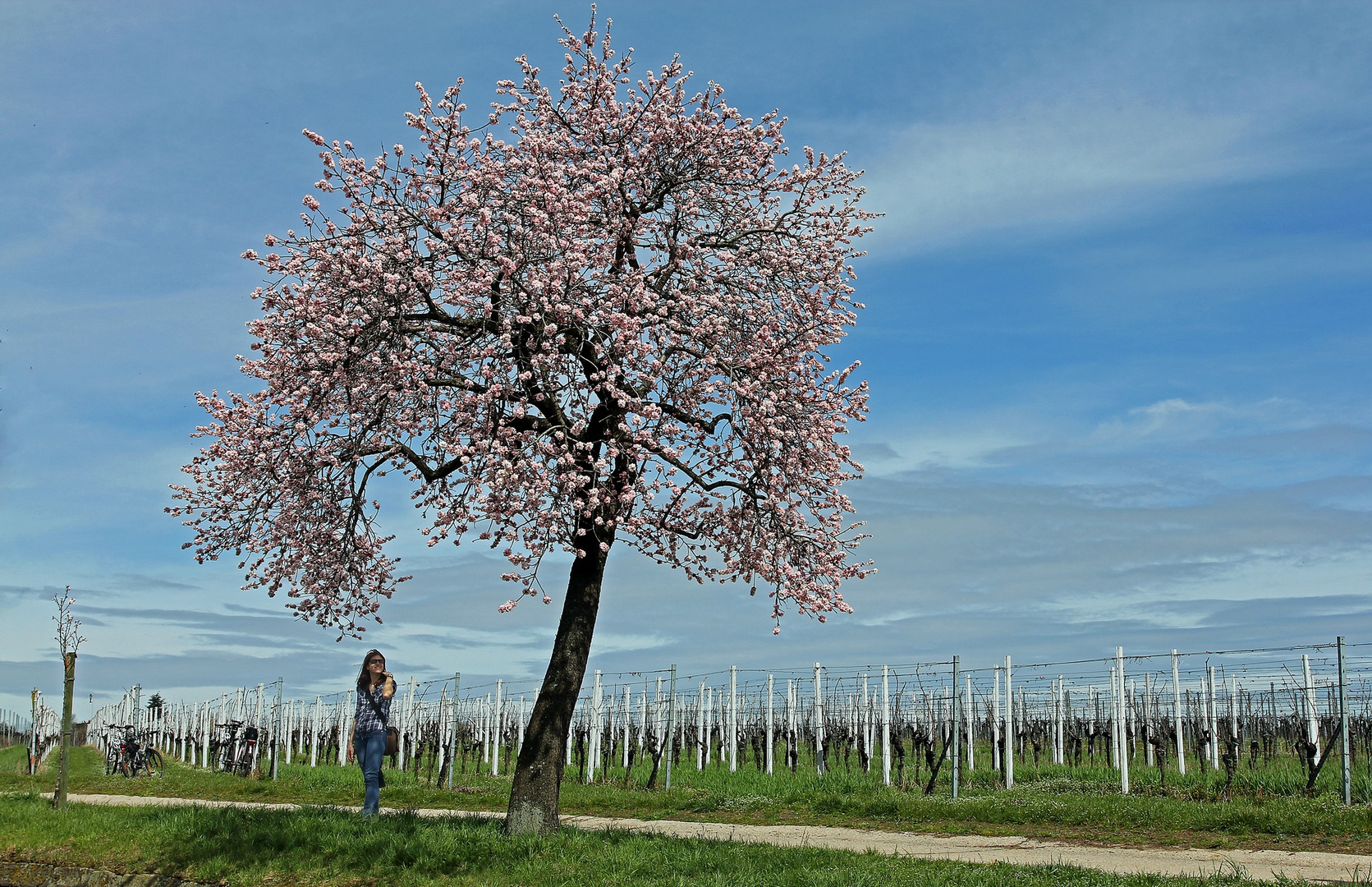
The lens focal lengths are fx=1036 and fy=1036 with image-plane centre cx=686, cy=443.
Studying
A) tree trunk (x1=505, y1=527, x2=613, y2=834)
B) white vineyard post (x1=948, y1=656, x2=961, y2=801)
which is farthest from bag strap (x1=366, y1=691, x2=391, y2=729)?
white vineyard post (x1=948, y1=656, x2=961, y2=801)

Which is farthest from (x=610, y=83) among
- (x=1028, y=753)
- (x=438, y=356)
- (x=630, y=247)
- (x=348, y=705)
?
(x=1028, y=753)

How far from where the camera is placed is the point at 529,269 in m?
12.8

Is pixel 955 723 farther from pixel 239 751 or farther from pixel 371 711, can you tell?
pixel 239 751

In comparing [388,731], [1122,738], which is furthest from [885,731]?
[388,731]

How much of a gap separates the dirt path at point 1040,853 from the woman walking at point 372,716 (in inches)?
117

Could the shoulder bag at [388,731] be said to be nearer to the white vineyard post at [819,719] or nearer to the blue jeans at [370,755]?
the blue jeans at [370,755]

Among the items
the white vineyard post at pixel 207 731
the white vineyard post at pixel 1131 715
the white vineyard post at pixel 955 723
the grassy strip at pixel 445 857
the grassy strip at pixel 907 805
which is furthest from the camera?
the white vineyard post at pixel 207 731

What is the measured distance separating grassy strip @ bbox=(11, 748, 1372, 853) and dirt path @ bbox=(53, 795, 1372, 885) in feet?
2.39

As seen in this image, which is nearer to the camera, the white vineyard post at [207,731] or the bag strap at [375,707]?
the bag strap at [375,707]

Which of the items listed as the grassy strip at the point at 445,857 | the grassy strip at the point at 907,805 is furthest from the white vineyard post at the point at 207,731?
the grassy strip at the point at 445,857

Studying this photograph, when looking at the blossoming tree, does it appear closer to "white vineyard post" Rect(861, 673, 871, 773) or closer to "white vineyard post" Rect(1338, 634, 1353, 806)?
"white vineyard post" Rect(1338, 634, 1353, 806)

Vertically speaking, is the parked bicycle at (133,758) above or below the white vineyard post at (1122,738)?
below

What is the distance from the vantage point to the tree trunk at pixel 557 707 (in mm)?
12812

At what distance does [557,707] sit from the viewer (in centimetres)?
1312
